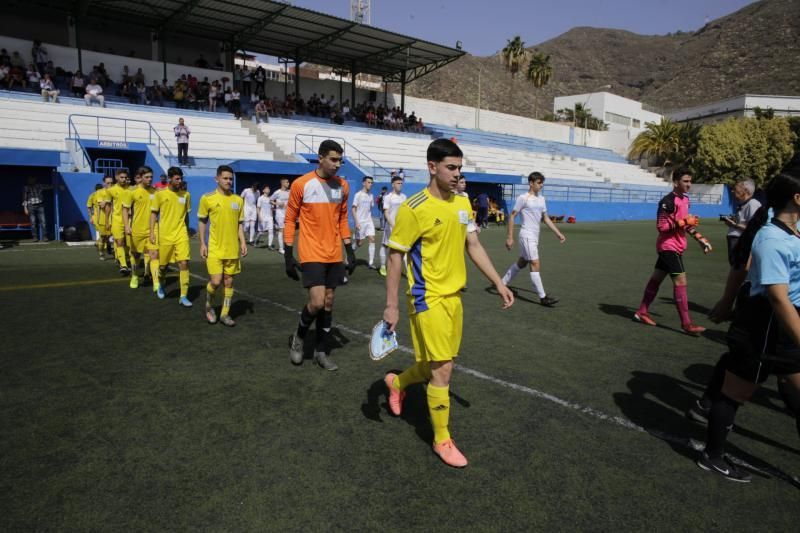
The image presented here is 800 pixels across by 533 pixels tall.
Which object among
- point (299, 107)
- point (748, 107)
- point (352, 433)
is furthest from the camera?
point (748, 107)

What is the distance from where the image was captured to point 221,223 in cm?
654

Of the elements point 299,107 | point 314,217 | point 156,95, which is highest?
point 299,107

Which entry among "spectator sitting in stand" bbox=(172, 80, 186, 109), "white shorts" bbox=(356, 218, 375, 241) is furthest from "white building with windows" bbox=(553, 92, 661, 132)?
"white shorts" bbox=(356, 218, 375, 241)

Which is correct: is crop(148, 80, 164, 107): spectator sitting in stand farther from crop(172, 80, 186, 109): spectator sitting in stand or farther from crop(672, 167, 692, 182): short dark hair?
crop(672, 167, 692, 182): short dark hair

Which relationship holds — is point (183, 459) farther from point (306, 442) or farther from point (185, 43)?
point (185, 43)

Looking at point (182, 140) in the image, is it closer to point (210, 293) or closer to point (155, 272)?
point (155, 272)

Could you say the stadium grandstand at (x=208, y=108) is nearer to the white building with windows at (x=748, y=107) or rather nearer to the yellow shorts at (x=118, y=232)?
the yellow shorts at (x=118, y=232)

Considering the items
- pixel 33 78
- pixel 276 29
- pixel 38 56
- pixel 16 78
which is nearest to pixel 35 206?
pixel 16 78

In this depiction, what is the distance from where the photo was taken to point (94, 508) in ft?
9.24

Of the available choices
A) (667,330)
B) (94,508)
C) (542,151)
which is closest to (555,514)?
(94,508)

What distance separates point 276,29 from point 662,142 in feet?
143

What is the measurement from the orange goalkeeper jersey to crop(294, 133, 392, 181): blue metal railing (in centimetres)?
1946

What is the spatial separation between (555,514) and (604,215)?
1430 inches

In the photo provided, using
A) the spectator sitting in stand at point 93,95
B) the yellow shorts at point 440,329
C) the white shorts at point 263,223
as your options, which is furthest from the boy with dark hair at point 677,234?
the spectator sitting in stand at point 93,95
